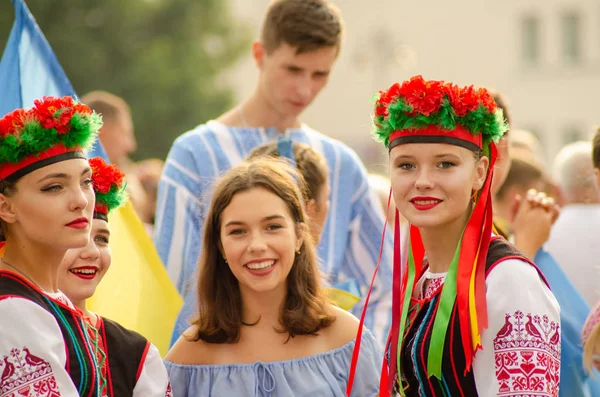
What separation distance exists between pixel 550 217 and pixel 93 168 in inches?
82.5

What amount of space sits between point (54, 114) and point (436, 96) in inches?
49.8

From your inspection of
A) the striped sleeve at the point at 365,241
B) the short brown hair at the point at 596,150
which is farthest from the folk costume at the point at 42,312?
the short brown hair at the point at 596,150

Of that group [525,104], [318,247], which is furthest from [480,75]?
[318,247]

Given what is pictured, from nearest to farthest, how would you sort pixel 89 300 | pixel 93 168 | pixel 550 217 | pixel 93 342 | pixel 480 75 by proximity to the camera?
pixel 93 342, pixel 93 168, pixel 89 300, pixel 550 217, pixel 480 75

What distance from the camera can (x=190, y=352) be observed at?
4.21 meters

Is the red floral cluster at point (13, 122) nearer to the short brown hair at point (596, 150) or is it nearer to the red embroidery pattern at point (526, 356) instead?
the red embroidery pattern at point (526, 356)

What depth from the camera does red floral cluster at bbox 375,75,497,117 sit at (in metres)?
3.61

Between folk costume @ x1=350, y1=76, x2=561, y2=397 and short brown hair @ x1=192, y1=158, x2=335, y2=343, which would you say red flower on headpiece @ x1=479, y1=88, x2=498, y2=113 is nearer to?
folk costume @ x1=350, y1=76, x2=561, y2=397

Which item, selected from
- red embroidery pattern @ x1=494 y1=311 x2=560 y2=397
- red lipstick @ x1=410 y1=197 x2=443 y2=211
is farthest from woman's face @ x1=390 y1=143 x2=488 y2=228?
red embroidery pattern @ x1=494 y1=311 x2=560 y2=397

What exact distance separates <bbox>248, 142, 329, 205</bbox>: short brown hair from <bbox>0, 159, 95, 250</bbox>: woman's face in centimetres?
136

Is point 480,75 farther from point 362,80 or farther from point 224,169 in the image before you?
point 224,169

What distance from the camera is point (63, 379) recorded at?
135 inches

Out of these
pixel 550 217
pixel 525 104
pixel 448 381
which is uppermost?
pixel 525 104

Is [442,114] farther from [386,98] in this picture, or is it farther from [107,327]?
[107,327]
